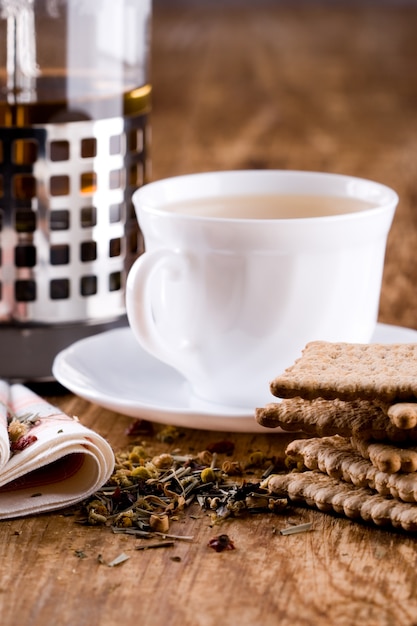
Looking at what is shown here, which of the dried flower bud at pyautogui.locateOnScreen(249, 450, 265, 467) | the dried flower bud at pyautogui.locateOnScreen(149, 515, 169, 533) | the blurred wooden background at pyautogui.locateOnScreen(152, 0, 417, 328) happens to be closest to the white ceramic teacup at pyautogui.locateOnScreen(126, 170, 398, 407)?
the dried flower bud at pyautogui.locateOnScreen(249, 450, 265, 467)

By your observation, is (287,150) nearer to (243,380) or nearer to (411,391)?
(243,380)

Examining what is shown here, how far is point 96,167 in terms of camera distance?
1318 mm

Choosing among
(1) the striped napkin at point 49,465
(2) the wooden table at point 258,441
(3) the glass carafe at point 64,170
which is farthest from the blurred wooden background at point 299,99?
(1) the striped napkin at point 49,465

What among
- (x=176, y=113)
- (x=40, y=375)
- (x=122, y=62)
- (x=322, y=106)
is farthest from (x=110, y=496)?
Result: (x=322, y=106)

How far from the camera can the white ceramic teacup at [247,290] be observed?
1126 millimetres

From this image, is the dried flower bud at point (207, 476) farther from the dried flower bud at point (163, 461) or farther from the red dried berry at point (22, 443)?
the red dried berry at point (22, 443)

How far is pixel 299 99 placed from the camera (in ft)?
12.5

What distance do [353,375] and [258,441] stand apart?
0.23 meters

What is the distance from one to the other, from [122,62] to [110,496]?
60cm

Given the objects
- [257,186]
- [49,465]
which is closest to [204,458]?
[49,465]

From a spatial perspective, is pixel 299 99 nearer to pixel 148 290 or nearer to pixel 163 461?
pixel 148 290

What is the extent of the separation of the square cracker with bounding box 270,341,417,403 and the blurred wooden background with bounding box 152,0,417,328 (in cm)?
53

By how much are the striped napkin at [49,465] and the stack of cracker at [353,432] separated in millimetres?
145

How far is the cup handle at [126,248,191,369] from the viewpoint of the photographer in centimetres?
113
